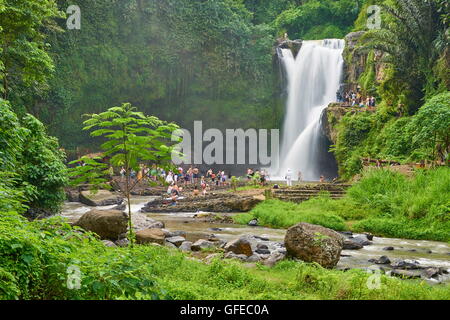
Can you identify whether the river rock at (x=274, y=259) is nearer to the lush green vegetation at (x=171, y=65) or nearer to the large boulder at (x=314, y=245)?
the large boulder at (x=314, y=245)

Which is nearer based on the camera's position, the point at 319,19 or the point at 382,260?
the point at 382,260

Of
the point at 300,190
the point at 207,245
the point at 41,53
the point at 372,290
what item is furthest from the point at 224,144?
the point at 372,290

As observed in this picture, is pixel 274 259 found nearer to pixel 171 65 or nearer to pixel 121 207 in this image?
pixel 121 207

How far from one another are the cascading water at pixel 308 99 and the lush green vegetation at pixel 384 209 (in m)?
13.0

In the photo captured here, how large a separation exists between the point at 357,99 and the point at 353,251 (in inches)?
739

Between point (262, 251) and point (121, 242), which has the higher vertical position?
point (121, 242)

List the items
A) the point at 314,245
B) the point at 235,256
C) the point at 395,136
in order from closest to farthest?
the point at 314,245
the point at 235,256
the point at 395,136

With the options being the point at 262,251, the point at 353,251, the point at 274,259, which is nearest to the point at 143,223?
the point at 262,251

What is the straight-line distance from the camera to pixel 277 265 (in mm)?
9070

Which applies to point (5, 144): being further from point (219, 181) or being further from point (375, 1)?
point (375, 1)

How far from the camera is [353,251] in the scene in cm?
1191

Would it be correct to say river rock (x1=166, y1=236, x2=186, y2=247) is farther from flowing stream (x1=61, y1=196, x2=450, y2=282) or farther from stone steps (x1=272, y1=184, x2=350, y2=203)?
stone steps (x1=272, y1=184, x2=350, y2=203)

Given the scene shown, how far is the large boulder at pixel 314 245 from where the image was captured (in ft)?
29.9
